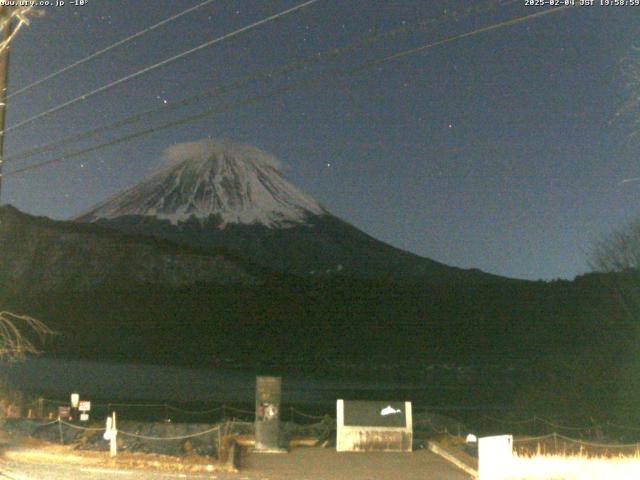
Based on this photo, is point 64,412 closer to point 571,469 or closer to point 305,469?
point 305,469

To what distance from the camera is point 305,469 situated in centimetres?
1741

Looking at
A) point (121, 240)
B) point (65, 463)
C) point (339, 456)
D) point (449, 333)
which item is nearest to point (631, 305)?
point (449, 333)

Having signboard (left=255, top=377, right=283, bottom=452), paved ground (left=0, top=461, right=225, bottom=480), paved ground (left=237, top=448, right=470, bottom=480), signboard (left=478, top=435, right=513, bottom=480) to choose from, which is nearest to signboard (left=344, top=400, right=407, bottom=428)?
paved ground (left=237, top=448, right=470, bottom=480)

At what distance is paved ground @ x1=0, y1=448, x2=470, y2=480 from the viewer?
15.4 m

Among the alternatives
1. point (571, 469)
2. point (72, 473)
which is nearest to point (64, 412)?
point (72, 473)

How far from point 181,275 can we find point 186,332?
44.2 meters

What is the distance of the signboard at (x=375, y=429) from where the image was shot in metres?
20.4

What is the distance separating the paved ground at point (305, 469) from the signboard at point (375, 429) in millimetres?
434

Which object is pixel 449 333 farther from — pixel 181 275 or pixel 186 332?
pixel 181 275

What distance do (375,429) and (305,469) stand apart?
3489 mm

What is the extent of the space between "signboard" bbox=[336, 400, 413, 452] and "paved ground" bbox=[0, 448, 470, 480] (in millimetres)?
434

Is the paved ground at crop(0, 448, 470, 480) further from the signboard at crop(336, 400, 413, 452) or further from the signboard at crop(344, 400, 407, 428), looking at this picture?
the signboard at crop(344, 400, 407, 428)

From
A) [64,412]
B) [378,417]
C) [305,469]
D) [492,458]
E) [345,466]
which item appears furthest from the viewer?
[64,412]

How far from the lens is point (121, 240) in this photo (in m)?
158
